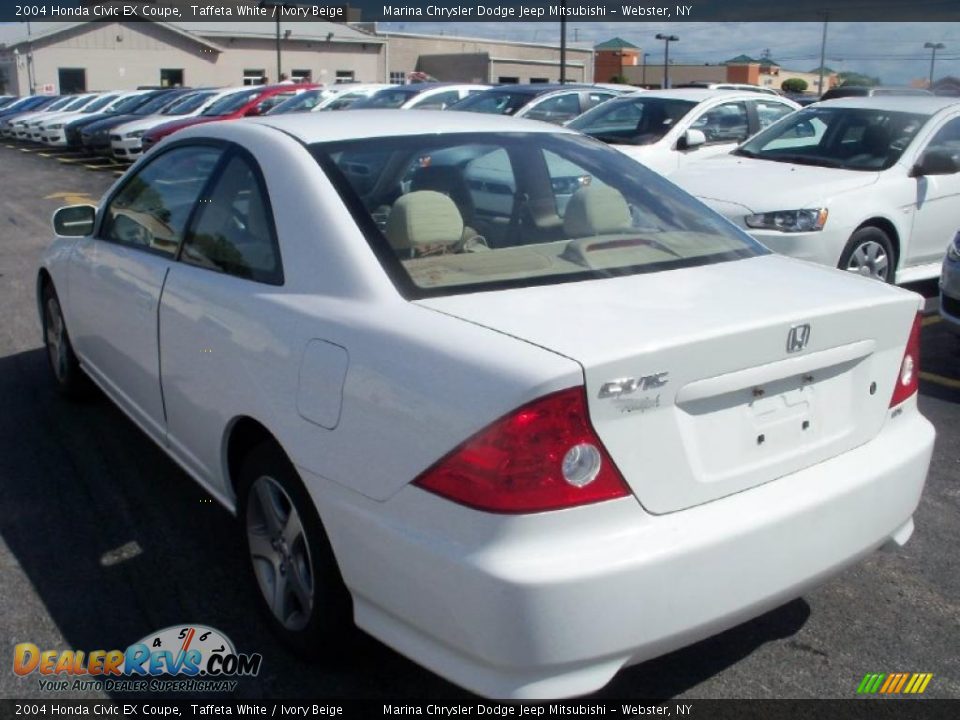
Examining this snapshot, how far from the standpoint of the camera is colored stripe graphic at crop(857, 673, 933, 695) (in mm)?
3051

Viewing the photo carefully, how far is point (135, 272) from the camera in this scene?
4.14 meters

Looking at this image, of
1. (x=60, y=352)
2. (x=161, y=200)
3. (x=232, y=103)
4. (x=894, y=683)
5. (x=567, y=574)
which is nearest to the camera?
(x=567, y=574)

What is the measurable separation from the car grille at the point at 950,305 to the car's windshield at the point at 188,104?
741 inches

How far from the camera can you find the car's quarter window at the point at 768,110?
1133 centimetres

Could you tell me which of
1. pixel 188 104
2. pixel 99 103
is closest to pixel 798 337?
pixel 188 104

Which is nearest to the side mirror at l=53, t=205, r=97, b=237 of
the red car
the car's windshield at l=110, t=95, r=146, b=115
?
the red car

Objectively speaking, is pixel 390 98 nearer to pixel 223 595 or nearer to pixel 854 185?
pixel 854 185

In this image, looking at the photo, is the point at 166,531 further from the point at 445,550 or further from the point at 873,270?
the point at 873,270

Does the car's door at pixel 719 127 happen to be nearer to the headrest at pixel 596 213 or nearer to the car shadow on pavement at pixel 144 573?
the headrest at pixel 596 213

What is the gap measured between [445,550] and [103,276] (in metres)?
2.77

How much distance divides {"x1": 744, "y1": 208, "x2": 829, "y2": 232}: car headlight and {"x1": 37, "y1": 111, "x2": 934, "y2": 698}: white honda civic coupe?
3.55 metres

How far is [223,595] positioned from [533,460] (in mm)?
1709

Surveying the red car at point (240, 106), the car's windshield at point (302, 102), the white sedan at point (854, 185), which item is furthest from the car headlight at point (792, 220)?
A: the red car at point (240, 106)

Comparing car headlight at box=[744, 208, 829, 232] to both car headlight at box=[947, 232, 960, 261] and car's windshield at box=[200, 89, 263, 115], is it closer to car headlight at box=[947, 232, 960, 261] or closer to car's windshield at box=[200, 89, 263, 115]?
car headlight at box=[947, 232, 960, 261]
